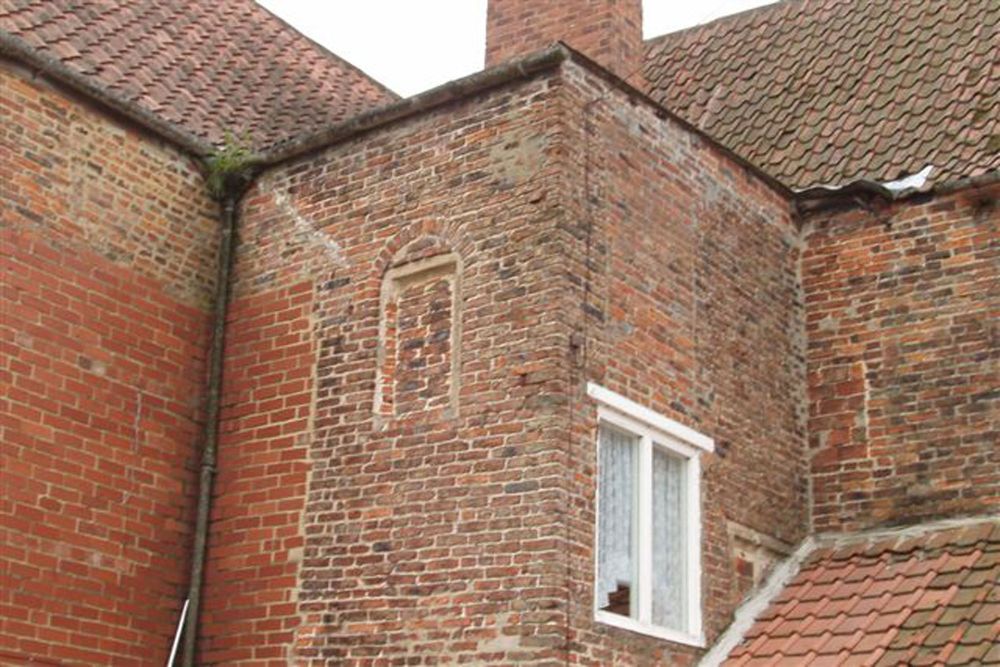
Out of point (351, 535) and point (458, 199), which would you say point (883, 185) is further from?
point (351, 535)

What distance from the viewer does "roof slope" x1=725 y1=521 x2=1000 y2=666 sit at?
9180 millimetres

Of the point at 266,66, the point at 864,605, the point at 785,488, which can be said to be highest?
the point at 266,66

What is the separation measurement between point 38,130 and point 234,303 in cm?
204

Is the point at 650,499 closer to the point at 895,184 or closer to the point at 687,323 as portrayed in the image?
the point at 687,323

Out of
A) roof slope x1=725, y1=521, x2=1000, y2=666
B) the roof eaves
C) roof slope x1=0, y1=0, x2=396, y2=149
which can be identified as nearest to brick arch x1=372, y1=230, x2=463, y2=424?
the roof eaves

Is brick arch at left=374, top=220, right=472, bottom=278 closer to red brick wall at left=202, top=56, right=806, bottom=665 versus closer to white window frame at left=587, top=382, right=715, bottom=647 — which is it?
red brick wall at left=202, top=56, right=806, bottom=665

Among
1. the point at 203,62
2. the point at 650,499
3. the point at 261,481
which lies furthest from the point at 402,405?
the point at 203,62

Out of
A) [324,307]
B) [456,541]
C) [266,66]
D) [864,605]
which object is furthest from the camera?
[266,66]

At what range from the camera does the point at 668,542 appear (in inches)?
407

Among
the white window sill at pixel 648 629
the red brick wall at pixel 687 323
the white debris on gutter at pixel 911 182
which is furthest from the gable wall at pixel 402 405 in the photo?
the white debris on gutter at pixel 911 182

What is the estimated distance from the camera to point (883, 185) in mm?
12039

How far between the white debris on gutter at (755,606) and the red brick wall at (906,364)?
1.31ft

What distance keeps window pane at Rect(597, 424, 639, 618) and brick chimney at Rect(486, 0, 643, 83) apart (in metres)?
5.59

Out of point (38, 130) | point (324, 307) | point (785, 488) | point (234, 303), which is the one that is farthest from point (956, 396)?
point (38, 130)
